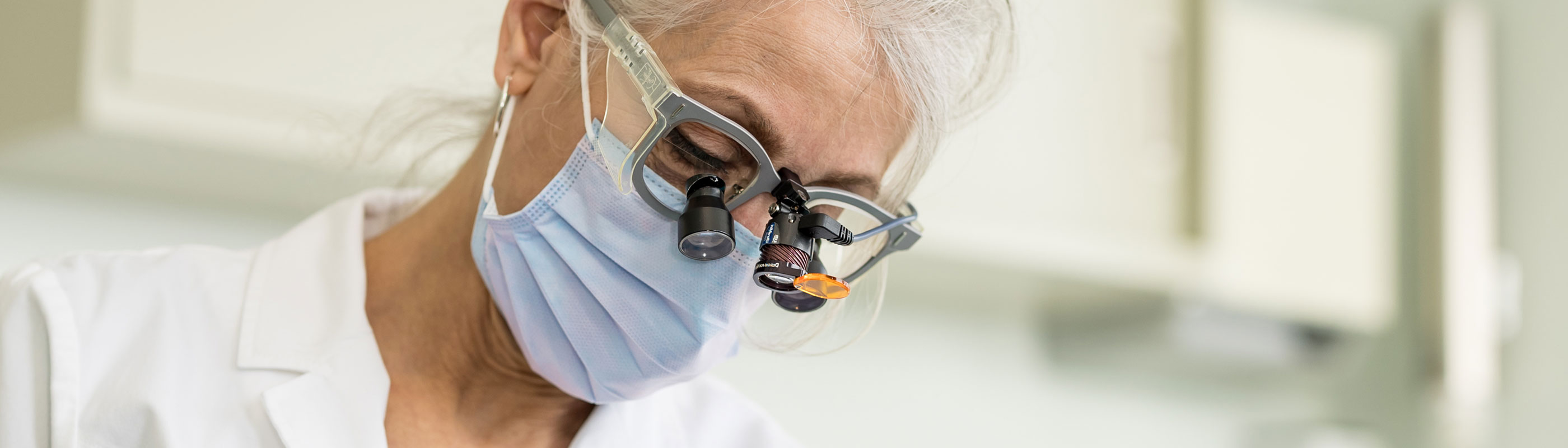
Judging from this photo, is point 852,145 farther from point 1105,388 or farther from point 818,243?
point 1105,388

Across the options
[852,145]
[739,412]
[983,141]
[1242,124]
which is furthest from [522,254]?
A: [1242,124]

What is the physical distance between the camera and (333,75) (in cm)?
163

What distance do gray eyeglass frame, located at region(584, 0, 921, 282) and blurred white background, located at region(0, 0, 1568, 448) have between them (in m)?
0.46

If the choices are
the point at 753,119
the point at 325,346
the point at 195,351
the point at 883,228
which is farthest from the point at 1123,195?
the point at 195,351

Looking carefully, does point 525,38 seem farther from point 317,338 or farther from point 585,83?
point 317,338

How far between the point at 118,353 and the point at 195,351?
0.23 feet

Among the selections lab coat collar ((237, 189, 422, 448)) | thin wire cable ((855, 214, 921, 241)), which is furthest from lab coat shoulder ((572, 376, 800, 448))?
thin wire cable ((855, 214, 921, 241))

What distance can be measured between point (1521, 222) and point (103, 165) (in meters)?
3.47

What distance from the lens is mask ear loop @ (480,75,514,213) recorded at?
1.13 meters

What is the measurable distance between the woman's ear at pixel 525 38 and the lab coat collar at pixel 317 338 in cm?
29

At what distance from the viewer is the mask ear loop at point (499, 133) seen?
1.13m

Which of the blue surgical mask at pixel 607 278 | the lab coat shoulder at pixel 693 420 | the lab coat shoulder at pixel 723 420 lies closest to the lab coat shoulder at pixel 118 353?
the blue surgical mask at pixel 607 278

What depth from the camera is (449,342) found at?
124 cm

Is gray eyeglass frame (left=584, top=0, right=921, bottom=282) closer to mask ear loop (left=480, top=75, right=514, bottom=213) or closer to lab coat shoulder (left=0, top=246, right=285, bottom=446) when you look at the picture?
mask ear loop (left=480, top=75, right=514, bottom=213)
